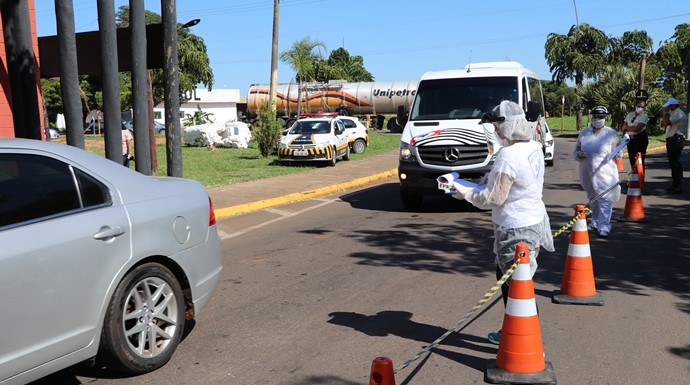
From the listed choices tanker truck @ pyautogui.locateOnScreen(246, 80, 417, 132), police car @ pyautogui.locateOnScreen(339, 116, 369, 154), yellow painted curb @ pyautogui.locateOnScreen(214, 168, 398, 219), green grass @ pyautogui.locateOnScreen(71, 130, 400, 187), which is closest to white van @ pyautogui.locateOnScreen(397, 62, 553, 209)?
yellow painted curb @ pyautogui.locateOnScreen(214, 168, 398, 219)

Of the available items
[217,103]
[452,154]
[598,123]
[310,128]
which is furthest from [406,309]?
[217,103]

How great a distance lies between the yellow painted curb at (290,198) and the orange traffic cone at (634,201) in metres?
6.36

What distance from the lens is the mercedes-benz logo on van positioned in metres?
11.4

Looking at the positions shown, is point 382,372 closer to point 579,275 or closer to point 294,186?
point 579,275

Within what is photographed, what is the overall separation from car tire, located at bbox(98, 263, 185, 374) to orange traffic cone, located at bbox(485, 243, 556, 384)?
6.92ft

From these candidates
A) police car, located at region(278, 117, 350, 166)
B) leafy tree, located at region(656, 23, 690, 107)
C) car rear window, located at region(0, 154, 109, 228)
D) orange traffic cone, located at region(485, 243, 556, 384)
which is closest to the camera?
car rear window, located at region(0, 154, 109, 228)

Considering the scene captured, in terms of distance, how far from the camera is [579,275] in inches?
243

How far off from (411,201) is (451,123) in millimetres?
1514

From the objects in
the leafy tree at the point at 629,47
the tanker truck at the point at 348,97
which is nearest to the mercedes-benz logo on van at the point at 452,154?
the tanker truck at the point at 348,97

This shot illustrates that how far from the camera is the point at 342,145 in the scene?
77.8 feet

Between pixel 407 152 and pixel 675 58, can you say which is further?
pixel 675 58

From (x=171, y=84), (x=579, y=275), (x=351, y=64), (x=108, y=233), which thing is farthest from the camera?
(x=351, y=64)

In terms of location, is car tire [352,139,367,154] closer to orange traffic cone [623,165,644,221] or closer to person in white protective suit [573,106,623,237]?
orange traffic cone [623,165,644,221]

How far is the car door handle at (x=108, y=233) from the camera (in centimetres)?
414
